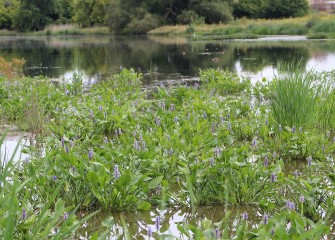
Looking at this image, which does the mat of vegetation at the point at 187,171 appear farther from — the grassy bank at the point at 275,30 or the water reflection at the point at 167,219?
the grassy bank at the point at 275,30

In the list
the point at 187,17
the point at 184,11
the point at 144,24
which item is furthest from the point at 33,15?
the point at 187,17

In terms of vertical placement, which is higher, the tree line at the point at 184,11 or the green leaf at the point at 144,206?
the green leaf at the point at 144,206

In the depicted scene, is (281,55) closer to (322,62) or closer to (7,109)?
(322,62)

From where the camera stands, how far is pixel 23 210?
263 cm

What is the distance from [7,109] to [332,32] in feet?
74.1

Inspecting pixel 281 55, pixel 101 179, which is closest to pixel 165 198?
pixel 101 179

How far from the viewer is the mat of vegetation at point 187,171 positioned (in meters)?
2.55

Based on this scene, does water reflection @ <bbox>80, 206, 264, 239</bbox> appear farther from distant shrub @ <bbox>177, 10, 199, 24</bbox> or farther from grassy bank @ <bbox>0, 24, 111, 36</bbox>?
grassy bank @ <bbox>0, 24, 111, 36</bbox>

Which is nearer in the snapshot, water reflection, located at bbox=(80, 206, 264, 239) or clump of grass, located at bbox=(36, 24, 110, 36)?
water reflection, located at bbox=(80, 206, 264, 239)

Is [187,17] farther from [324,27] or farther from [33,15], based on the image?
[33,15]

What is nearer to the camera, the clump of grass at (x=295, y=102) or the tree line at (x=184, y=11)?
the clump of grass at (x=295, y=102)

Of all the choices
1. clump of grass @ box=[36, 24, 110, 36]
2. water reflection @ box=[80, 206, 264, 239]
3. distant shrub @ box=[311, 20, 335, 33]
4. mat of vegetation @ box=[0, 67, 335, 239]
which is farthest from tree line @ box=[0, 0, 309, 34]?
water reflection @ box=[80, 206, 264, 239]

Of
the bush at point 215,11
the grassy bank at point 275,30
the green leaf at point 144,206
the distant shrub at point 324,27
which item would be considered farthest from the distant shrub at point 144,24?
the green leaf at point 144,206

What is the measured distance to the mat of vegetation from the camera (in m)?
2.55
